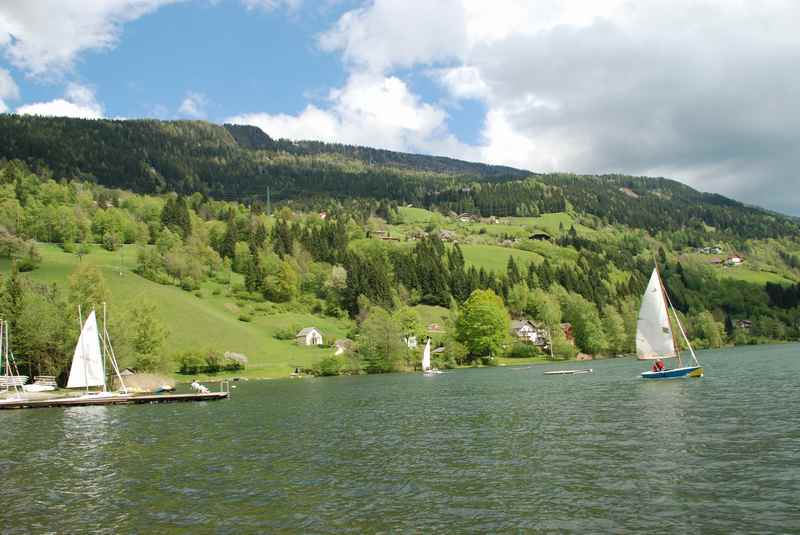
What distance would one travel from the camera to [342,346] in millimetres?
141875

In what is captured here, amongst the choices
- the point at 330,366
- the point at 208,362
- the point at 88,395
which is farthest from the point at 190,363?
the point at 88,395

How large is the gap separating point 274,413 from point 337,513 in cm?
3593

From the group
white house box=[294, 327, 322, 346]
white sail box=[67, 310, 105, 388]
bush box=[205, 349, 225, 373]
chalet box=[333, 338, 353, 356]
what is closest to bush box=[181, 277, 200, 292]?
white house box=[294, 327, 322, 346]

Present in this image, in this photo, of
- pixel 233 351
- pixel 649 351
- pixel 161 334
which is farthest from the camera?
pixel 233 351

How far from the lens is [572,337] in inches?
7121

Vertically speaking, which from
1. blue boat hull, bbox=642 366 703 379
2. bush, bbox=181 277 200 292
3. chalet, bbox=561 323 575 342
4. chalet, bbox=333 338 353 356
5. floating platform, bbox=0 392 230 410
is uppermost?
bush, bbox=181 277 200 292

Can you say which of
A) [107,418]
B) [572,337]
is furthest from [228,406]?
[572,337]

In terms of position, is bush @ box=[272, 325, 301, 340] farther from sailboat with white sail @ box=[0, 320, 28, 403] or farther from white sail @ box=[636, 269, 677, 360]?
white sail @ box=[636, 269, 677, 360]

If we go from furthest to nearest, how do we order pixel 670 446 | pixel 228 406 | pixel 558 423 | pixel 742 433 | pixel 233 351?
pixel 233 351, pixel 228 406, pixel 558 423, pixel 742 433, pixel 670 446

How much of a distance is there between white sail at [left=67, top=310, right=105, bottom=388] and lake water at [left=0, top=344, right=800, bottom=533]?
21.8 meters

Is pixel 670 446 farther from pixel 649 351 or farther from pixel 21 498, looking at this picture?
pixel 649 351

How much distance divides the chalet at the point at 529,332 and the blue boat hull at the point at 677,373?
3901 inches

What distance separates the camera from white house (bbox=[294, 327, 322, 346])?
144000 mm

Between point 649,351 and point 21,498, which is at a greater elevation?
point 649,351
